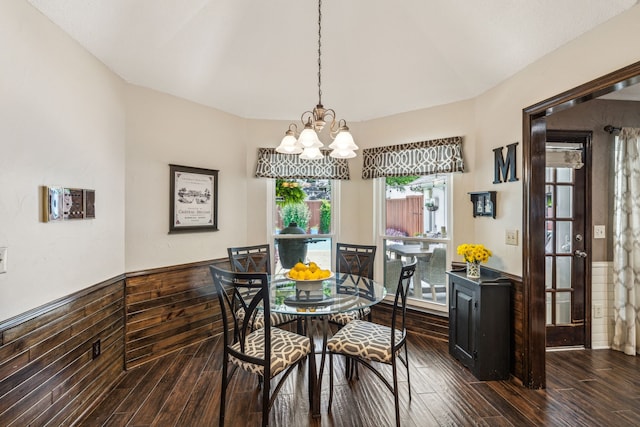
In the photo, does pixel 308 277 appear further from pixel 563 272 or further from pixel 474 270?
pixel 563 272

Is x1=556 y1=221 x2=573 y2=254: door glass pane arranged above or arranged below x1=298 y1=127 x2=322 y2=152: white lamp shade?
below

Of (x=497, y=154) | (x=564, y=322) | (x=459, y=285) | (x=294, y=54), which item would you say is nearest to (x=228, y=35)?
(x=294, y=54)

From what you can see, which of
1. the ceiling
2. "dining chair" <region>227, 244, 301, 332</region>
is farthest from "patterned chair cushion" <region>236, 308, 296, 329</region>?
the ceiling

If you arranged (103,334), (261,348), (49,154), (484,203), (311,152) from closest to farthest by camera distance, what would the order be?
(49,154) < (261,348) < (311,152) < (103,334) < (484,203)

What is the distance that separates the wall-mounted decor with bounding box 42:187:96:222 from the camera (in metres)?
1.89

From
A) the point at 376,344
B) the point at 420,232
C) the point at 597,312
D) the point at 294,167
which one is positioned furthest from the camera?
the point at 294,167

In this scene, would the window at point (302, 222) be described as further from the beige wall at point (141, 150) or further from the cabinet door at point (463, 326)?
the cabinet door at point (463, 326)

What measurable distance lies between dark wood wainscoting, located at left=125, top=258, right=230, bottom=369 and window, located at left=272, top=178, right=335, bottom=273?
0.72m

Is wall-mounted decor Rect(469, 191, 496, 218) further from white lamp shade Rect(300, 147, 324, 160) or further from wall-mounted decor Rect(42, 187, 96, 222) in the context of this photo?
wall-mounted decor Rect(42, 187, 96, 222)

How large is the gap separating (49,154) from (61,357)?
4.15ft

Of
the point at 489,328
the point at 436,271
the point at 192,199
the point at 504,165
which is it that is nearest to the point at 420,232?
the point at 436,271

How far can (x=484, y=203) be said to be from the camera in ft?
9.91

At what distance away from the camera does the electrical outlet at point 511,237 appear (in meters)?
2.65

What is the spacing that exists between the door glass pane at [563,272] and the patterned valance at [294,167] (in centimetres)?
236
